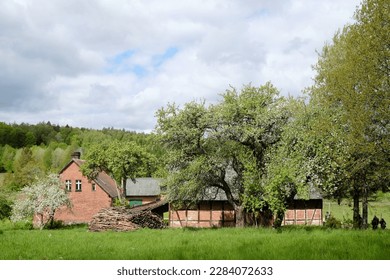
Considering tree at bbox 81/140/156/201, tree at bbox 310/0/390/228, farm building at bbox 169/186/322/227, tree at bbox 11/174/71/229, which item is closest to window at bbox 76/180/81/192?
tree at bbox 81/140/156/201

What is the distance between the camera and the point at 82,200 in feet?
180

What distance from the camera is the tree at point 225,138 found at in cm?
2819

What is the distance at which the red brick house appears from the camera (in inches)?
2122

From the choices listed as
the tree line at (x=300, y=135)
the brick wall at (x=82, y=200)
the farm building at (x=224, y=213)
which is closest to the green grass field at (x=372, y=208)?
the farm building at (x=224, y=213)

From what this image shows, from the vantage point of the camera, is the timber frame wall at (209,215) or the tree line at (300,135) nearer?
the tree line at (300,135)

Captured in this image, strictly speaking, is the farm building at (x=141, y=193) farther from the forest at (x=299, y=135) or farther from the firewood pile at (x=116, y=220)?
the forest at (x=299, y=135)

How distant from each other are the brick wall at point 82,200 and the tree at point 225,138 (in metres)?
26.4

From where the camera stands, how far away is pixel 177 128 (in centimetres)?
2898

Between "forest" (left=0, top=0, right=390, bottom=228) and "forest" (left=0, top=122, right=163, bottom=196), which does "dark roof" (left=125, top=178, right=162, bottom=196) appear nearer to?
"forest" (left=0, top=122, right=163, bottom=196)

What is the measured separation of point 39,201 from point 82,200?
1458 centimetres

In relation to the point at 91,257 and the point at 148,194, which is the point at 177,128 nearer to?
the point at 91,257

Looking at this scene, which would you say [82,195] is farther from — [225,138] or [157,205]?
[225,138]

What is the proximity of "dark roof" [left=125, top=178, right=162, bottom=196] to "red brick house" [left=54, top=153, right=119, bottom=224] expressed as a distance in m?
12.4

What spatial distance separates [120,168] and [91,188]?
4.79 m
